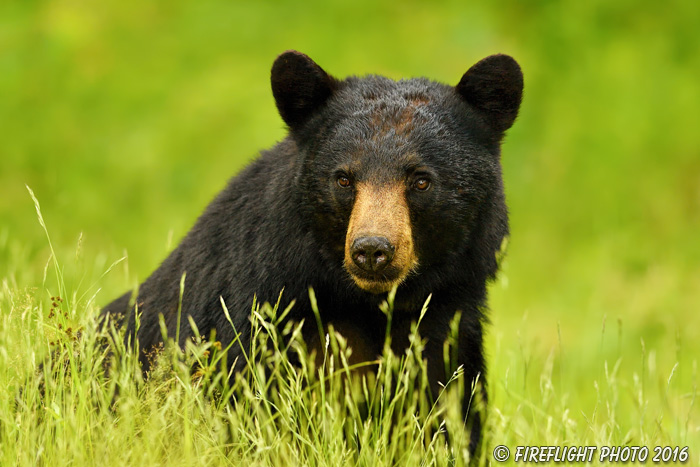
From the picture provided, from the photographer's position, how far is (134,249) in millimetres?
9867

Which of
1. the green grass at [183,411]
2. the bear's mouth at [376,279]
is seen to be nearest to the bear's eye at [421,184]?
the bear's mouth at [376,279]

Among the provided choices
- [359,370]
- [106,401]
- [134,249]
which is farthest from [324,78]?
[134,249]

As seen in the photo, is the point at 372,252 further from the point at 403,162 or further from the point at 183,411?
the point at 183,411

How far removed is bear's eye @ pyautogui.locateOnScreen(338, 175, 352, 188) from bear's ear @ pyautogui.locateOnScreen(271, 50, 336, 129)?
0.42 metres

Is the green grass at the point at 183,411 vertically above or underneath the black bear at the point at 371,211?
underneath

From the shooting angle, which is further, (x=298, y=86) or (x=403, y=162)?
(x=298, y=86)

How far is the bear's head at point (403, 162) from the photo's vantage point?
3.98 metres

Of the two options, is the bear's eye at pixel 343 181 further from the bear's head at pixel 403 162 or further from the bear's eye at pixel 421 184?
the bear's eye at pixel 421 184

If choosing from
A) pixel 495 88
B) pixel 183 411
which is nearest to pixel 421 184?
pixel 495 88

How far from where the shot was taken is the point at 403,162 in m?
4.05

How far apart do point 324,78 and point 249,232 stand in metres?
0.77

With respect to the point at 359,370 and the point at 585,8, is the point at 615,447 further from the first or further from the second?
the point at 585,8

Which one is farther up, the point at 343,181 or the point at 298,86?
the point at 298,86

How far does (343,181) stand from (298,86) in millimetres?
543
